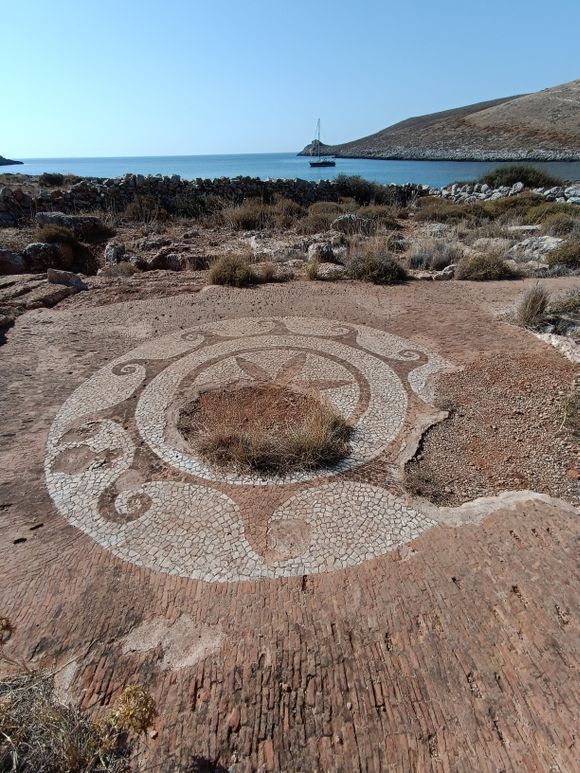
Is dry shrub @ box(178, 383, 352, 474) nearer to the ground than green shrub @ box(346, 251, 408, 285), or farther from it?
nearer to the ground

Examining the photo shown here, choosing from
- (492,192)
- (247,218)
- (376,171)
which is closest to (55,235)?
(247,218)

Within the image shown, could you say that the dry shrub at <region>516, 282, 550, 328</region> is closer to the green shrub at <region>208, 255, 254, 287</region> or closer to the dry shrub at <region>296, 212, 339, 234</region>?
the green shrub at <region>208, 255, 254, 287</region>

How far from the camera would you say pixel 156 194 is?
20.1 metres

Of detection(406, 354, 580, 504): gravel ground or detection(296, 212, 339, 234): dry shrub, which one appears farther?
detection(296, 212, 339, 234): dry shrub

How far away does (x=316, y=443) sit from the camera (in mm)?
4273

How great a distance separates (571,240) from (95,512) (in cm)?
1378

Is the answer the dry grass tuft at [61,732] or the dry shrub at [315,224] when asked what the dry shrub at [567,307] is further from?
the dry shrub at [315,224]

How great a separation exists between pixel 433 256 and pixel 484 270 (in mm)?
1634

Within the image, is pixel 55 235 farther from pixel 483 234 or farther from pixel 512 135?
pixel 512 135

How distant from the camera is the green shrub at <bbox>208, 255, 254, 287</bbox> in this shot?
10220 millimetres

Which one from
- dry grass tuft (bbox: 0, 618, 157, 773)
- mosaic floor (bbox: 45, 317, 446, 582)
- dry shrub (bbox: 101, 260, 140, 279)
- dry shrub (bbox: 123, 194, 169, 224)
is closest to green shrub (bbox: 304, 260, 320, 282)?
mosaic floor (bbox: 45, 317, 446, 582)

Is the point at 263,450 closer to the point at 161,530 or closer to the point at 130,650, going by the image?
the point at 161,530

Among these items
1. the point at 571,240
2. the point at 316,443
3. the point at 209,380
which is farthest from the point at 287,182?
the point at 316,443

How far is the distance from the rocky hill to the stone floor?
6062cm
